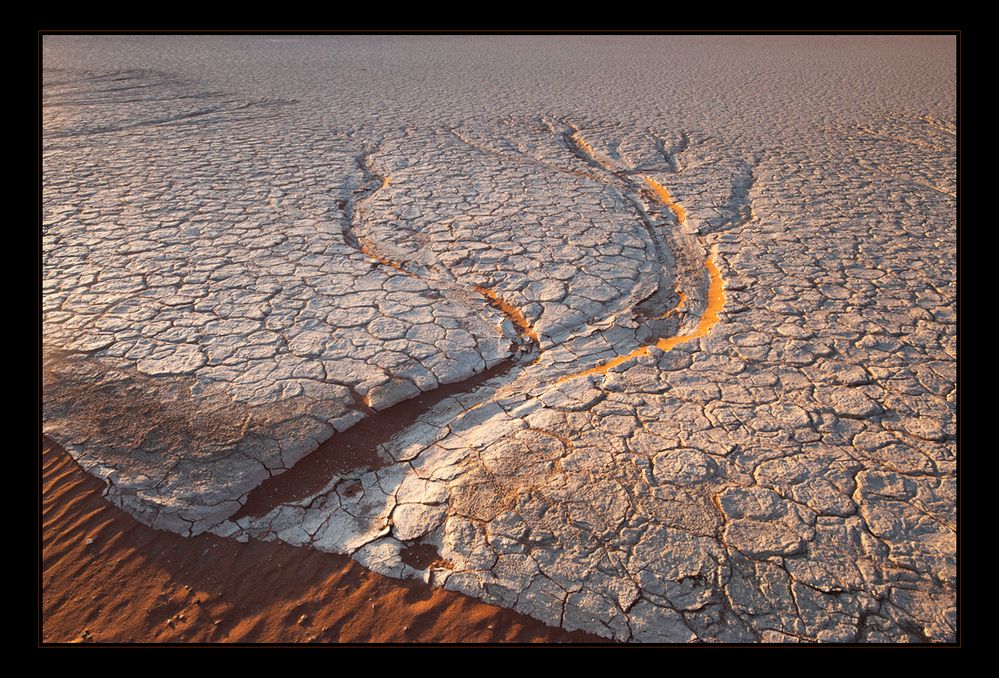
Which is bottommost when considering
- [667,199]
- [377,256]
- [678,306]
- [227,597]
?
[227,597]

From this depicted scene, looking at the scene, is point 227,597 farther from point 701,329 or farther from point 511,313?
point 701,329

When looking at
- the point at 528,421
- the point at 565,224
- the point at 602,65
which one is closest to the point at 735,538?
the point at 528,421

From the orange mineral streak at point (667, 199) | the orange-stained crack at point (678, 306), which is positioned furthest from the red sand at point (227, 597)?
the orange mineral streak at point (667, 199)

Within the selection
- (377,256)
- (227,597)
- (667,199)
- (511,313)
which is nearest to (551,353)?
(511,313)

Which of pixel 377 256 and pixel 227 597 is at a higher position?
pixel 377 256

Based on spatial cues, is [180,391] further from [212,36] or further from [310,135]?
[212,36]

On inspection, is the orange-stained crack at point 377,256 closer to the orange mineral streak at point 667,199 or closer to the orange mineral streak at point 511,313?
the orange mineral streak at point 511,313
